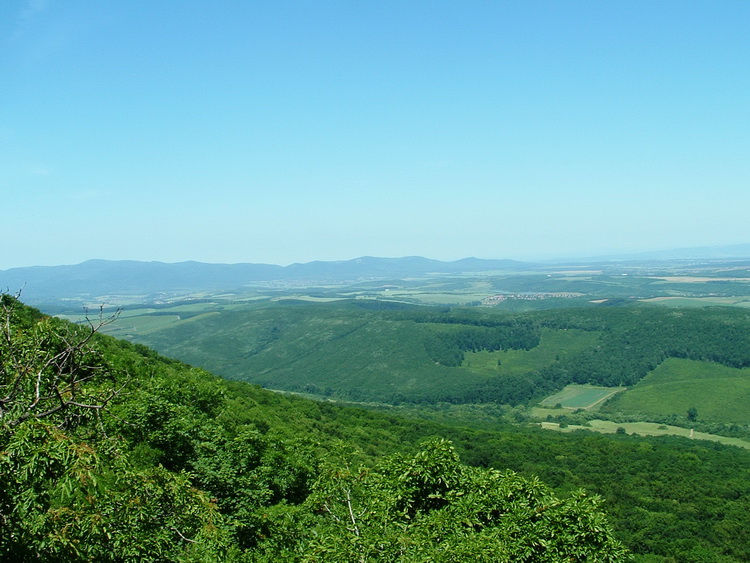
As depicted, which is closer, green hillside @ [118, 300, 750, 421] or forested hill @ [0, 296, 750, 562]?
forested hill @ [0, 296, 750, 562]

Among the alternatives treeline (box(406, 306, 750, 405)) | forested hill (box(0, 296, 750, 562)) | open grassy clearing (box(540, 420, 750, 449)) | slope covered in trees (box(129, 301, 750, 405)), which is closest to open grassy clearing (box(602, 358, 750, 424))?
treeline (box(406, 306, 750, 405))

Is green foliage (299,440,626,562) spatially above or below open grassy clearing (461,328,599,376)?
above

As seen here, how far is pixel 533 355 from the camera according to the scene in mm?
153000

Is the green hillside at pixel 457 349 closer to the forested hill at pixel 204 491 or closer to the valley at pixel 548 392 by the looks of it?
the valley at pixel 548 392

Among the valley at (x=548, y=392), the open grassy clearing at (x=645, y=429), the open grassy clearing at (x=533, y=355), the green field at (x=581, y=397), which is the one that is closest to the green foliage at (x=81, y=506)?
the valley at (x=548, y=392)

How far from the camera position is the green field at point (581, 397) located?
378ft

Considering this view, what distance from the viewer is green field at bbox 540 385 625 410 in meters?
115

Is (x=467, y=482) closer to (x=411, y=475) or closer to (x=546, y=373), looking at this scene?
(x=411, y=475)

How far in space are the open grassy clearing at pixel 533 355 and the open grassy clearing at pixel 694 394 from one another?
92.8 ft

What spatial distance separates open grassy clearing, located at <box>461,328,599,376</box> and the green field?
50.3ft

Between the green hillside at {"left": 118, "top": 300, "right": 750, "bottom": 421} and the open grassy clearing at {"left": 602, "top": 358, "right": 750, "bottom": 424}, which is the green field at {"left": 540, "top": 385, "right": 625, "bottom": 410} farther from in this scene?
the open grassy clearing at {"left": 602, "top": 358, "right": 750, "bottom": 424}

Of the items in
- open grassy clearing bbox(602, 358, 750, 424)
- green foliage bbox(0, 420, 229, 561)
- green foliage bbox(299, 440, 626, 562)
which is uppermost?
green foliage bbox(0, 420, 229, 561)

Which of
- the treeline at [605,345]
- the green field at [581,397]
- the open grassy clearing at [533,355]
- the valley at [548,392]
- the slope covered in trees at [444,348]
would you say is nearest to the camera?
the valley at [548,392]

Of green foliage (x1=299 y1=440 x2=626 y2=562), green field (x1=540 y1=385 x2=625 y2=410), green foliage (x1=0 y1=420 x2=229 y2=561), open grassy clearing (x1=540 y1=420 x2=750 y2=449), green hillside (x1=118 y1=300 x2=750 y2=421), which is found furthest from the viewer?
green hillside (x1=118 y1=300 x2=750 y2=421)
